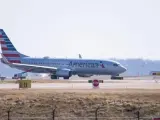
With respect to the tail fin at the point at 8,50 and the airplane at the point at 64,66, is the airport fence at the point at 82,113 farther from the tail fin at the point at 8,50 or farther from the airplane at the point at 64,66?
the tail fin at the point at 8,50

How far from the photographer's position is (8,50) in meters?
126

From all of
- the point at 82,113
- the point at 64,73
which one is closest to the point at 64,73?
the point at 64,73

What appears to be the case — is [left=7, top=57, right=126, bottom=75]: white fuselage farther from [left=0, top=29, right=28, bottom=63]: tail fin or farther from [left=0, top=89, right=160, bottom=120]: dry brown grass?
[left=0, top=89, right=160, bottom=120]: dry brown grass

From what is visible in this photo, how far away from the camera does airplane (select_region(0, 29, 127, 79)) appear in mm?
118875

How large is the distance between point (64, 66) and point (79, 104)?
65786 mm

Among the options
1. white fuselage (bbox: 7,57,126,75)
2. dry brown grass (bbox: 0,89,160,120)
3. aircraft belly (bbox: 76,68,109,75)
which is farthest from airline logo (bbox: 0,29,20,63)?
dry brown grass (bbox: 0,89,160,120)

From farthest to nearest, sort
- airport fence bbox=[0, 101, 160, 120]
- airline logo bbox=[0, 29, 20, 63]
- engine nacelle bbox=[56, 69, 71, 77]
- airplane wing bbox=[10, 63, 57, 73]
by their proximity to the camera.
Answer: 1. airline logo bbox=[0, 29, 20, 63]
2. airplane wing bbox=[10, 63, 57, 73]
3. engine nacelle bbox=[56, 69, 71, 77]
4. airport fence bbox=[0, 101, 160, 120]

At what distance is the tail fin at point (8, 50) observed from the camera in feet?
409

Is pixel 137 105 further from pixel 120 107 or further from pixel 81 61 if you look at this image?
pixel 81 61

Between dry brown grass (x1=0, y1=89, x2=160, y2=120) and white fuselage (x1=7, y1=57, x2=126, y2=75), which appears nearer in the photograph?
dry brown grass (x1=0, y1=89, x2=160, y2=120)

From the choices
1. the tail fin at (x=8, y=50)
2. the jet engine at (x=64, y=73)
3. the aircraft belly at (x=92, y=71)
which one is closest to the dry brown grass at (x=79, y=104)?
the jet engine at (x=64, y=73)

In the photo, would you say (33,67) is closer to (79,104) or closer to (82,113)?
(79,104)

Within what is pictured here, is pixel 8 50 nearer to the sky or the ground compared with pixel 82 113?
nearer to the sky

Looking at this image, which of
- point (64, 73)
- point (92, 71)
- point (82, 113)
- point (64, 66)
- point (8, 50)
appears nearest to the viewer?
point (82, 113)
